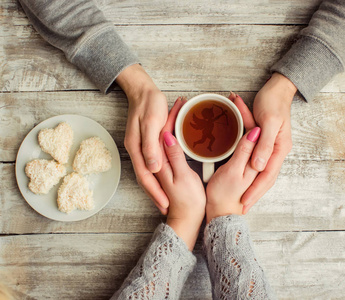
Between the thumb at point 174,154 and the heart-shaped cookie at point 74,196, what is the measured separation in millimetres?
273

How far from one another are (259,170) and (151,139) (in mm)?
327

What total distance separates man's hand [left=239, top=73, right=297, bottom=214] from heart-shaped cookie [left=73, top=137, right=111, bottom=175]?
44cm

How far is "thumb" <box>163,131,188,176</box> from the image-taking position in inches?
36.8

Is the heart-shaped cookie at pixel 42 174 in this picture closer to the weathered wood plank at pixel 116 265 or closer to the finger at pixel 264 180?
the weathered wood plank at pixel 116 265

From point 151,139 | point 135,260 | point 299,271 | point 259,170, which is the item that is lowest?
point 299,271

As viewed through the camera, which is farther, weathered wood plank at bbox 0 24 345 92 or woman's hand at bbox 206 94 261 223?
weathered wood plank at bbox 0 24 345 92

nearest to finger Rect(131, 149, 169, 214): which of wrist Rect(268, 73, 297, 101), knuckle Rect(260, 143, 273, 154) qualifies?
knuckle Rect(260, 143, 273, 154)

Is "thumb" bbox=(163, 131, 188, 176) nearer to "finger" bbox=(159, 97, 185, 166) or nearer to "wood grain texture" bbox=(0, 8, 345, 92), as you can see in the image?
"finger" bbox=(159, 97, 185, 166)

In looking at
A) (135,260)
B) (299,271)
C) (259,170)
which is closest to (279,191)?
(259,170)

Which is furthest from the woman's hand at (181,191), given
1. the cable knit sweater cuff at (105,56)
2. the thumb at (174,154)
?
the cable knit sweater cuff at (105,56)

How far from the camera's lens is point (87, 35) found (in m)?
0.96

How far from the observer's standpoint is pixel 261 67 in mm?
1060

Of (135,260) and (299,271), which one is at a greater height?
(135,260)

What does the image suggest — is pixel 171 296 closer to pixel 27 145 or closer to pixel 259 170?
pixel 259 170
